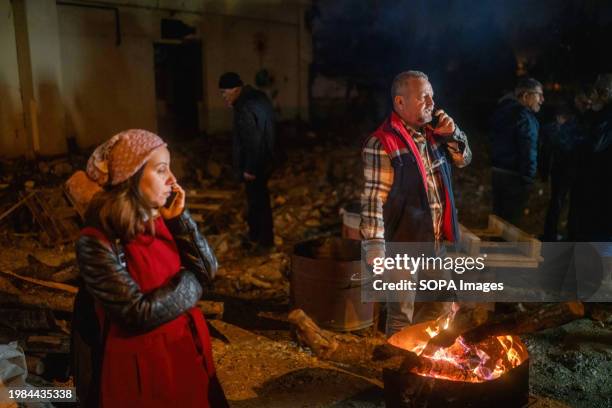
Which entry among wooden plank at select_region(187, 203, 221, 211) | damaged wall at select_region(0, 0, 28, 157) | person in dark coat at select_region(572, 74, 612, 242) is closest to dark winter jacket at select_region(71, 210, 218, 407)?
person in dark coat at select_region(572, 74, 612, 242)

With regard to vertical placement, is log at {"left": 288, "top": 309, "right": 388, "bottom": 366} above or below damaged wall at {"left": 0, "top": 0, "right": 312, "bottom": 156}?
below

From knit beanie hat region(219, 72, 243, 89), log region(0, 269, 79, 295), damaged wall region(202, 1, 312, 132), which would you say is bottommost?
log region(0, 269, 79, 295)

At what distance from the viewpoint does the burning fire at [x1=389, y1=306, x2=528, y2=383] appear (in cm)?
370

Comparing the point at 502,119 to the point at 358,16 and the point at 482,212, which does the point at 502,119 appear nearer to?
the point at 482,212

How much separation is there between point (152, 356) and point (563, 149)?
6.67 meters

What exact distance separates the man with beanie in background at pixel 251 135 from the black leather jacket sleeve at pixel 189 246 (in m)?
5.23

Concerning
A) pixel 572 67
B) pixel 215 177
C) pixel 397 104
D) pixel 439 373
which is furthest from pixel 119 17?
pixel 572 67

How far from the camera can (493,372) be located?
3811 mm

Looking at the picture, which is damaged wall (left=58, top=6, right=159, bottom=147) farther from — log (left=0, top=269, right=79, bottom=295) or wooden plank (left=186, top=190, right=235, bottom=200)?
log (left=0, top=269, right=79, bottom=295)

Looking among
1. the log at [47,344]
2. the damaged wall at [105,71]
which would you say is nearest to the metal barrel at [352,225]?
the log at [47,344]

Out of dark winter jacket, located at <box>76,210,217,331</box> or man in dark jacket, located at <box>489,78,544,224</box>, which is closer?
dark winter jacket, located at <box>76,210,217,331</box>

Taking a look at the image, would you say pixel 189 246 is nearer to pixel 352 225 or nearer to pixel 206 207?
pixel 352 225

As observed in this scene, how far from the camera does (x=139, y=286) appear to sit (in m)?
2.73

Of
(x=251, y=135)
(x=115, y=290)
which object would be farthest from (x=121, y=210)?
(x=251, y=135)
